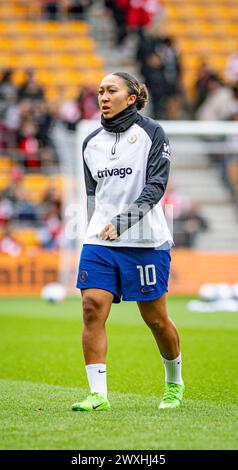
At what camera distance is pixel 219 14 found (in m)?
29.5

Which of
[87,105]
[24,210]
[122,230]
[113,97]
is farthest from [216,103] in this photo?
[122,230]

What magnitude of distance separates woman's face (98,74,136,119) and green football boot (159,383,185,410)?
6.40ft

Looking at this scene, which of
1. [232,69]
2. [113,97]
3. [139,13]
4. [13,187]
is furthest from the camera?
[232,69]

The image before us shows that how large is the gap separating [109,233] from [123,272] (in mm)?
310

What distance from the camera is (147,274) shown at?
24.6ft

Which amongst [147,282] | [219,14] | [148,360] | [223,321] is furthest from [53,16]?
[147,282]

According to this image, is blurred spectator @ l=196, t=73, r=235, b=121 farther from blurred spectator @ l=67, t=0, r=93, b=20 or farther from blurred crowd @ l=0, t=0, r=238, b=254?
blurred spectator @ l=67, t=0, r=93, b=20

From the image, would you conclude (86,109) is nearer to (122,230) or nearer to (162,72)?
(162,72)

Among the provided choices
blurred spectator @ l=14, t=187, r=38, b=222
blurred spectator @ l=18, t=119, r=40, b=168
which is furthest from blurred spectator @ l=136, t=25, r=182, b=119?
blurred spectator @ l=14, t=187, r=38, b=222

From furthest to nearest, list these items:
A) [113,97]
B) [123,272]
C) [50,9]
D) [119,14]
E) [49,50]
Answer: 1. [50,9]
2. [49,50]
3. [119,14]
4. [113,97]
5. [123,272]

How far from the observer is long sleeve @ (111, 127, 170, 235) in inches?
291

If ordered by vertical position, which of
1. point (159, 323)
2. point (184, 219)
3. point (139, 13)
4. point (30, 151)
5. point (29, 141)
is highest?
point (139, 13)
